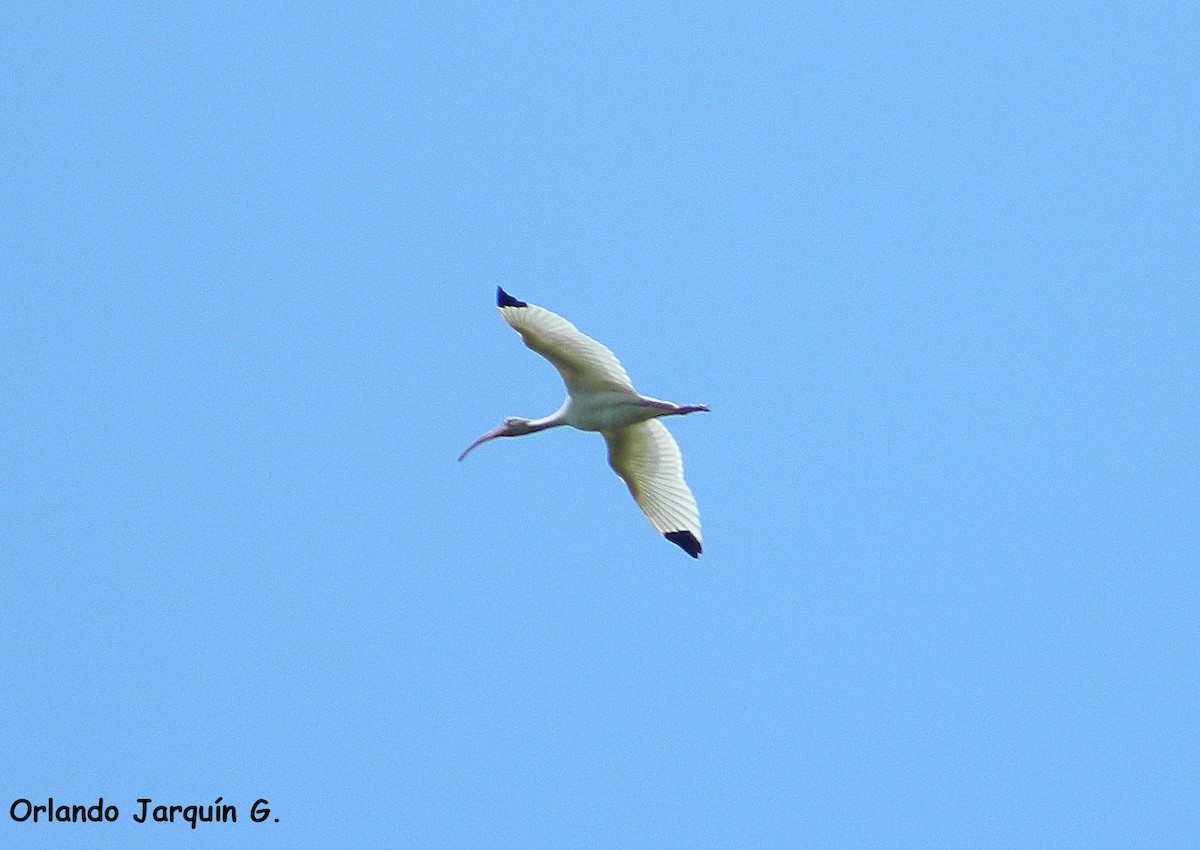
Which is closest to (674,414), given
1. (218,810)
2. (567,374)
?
(567,374)

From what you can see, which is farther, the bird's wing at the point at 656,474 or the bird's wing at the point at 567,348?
the bird's wing at the point at 656,474

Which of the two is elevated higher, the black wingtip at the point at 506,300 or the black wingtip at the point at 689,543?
the black wingtip at the point at 506,300

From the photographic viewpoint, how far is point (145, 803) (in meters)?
20.4

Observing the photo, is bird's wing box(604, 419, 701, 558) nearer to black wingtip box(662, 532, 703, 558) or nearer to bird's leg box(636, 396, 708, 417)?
black wingtip box(662, 532, 703, 558)

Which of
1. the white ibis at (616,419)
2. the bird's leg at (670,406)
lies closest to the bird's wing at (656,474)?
the white ibis at (616,419)

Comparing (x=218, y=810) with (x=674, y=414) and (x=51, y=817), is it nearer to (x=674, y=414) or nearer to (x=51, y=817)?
(x=51, y=817)

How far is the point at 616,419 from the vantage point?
→ 20234 millimetres

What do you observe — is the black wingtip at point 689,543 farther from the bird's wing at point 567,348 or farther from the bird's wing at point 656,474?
the bird's wing at point 567,348

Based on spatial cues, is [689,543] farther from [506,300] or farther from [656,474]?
[506,300]

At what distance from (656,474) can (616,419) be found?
113 cm

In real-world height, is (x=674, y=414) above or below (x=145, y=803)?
above

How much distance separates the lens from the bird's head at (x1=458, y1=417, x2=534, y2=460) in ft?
68.0

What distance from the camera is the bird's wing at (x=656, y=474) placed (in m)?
20.8

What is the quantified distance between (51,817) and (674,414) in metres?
8.38
